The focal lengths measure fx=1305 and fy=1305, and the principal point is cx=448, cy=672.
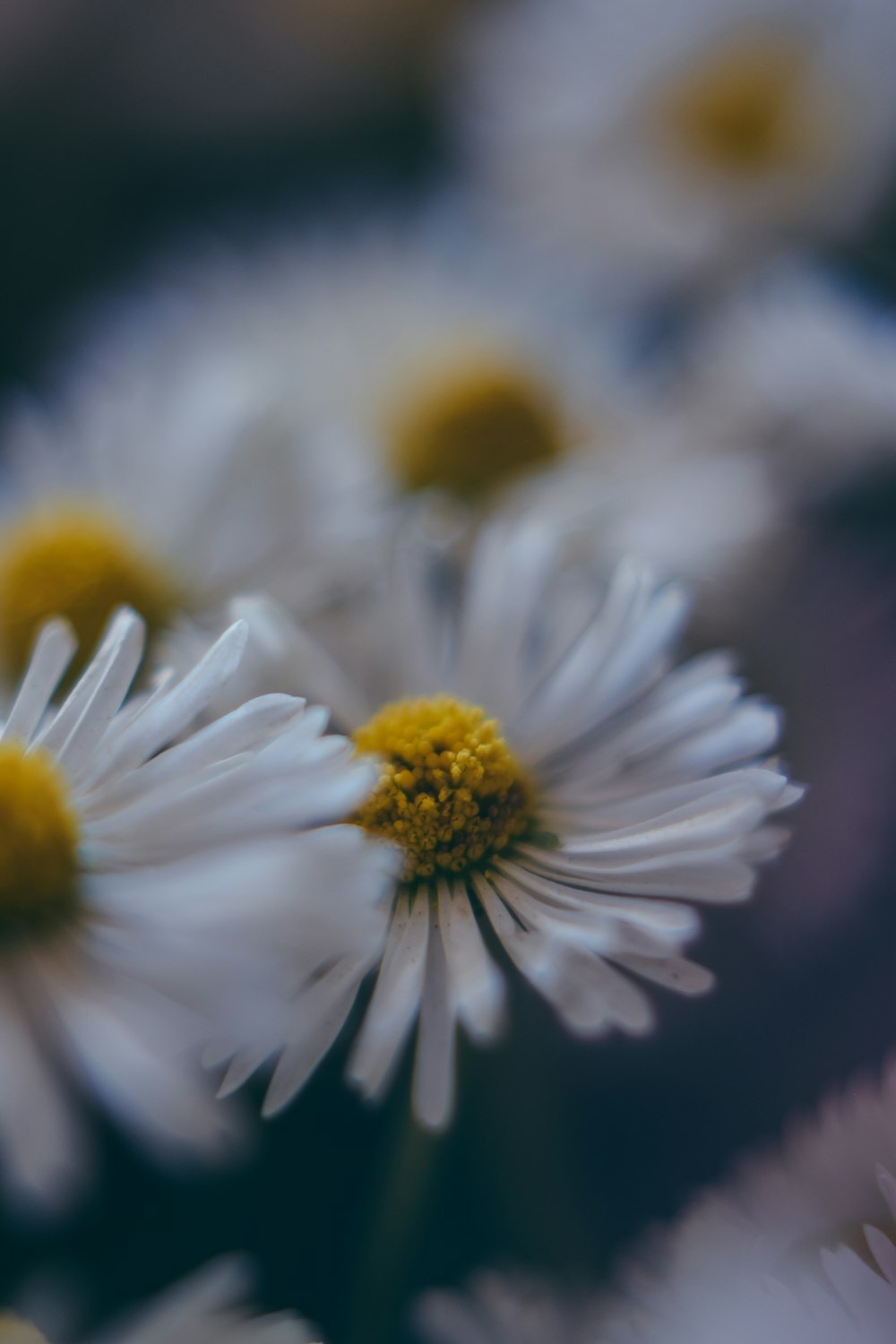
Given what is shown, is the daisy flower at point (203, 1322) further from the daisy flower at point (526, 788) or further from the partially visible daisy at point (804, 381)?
the partially visible daisy at point (804, 381)

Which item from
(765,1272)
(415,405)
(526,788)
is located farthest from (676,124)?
(765,1272)

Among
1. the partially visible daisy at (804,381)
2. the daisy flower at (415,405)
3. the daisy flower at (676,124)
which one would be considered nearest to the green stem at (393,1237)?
the daisy flower at (415,405)

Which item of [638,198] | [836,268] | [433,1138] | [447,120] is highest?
[447,120]

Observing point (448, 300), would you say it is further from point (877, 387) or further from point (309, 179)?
point (877, 387)

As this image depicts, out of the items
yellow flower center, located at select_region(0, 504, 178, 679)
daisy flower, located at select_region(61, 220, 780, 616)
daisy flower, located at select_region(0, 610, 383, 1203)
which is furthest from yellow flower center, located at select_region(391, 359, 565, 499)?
daisy flower, located at select_region(0, 610, 383, 1203)

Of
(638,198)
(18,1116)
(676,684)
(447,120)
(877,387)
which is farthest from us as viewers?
(447,120)

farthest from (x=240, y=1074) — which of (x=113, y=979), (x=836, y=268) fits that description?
(x=836, y=268)

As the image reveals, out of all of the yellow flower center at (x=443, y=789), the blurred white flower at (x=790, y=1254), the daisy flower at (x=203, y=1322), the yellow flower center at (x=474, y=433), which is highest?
the yellow flower center at (x=474, y=433)

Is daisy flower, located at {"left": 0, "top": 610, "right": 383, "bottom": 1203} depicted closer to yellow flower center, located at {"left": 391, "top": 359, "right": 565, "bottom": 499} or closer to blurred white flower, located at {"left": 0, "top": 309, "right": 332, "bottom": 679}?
blurred white flower, located at {"left": 0, "top": 309, "right": 332, "bottom": 679}

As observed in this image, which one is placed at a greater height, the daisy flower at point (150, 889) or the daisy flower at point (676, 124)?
the daisy flower at point (676, 124)
